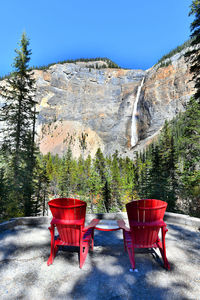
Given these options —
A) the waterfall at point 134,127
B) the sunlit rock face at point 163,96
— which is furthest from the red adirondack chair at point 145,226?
the waterfall at point 134,127

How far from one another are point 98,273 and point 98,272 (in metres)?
0.02

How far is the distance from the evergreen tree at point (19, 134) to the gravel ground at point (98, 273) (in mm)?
8416

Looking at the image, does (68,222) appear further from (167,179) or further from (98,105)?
(98,105)

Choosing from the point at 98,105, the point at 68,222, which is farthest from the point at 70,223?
the point at 98,105

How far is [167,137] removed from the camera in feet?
59.0

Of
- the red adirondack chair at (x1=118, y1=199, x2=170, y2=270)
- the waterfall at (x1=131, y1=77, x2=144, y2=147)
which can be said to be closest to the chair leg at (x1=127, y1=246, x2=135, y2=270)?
the red adirondack chair at (x1=118, y1=199, x2=170, y2=270)

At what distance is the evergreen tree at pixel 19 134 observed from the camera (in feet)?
35.4

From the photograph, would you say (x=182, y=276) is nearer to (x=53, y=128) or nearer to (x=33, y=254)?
(x=33, y=254)

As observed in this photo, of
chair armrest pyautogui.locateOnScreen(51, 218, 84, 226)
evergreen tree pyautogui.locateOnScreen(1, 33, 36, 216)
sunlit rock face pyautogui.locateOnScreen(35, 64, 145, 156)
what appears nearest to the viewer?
chair armrest pyautogui.locateOnScreen(51, 218, 84, 226)

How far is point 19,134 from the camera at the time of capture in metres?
11.4

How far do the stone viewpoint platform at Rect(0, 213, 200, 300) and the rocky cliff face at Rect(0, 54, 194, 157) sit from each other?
55.5m

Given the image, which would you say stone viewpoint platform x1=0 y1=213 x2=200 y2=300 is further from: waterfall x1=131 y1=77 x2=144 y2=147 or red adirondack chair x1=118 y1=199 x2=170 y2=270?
waterfall x1=131 y1=77 x2=144 y2=147

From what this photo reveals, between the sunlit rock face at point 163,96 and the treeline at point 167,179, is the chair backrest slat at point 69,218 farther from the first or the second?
the sunlit rock face at point 163,96

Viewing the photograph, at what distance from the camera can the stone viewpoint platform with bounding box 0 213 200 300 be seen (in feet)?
5.97
